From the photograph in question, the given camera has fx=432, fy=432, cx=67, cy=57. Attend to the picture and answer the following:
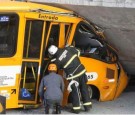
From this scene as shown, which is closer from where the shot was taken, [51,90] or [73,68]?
[51,90]

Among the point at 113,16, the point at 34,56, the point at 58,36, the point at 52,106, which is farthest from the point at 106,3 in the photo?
the point at 52,106

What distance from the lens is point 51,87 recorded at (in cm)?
862

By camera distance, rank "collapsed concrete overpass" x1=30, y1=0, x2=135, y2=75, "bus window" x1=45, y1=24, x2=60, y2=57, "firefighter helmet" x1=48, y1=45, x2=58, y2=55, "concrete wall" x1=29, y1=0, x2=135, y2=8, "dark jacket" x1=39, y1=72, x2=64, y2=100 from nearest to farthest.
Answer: "concrete wall" x1=29, y1=0, x2=135, y2=8 → "collapsed concrete overpass" x1=30, y1=0, x2=135, y2=75 → "dark jacket" x1=39, y1=72, x2=64, y2=100 → "firefighter helmet" x1=48, y1=45, x2=58, y2=55 → "bus window" x1=45, y1=24, x2=60, y2=57

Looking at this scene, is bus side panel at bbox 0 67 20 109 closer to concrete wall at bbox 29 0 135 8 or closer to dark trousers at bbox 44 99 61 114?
dark trousers at bbox 44 99 61 114

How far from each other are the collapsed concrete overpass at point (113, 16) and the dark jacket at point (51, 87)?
1507 millimetres

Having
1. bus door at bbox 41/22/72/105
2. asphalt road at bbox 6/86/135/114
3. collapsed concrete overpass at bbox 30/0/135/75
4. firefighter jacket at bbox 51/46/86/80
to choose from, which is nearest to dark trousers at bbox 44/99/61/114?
asphalt road at bbox 6/86/135/114

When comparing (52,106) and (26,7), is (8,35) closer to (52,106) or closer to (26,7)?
(26,7)

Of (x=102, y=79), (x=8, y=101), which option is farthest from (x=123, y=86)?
(x=8, y=101)

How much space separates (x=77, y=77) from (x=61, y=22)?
1.20 m

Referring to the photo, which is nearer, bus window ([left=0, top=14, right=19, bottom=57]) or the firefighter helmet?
bus window ([left=0, top=14, right=19, bottom=57])

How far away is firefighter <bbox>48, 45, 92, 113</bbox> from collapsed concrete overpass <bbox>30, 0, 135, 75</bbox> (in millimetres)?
842

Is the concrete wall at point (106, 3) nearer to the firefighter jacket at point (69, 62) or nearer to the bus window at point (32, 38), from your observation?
the bus window at point (32, 38)

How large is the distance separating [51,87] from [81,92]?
2.71 feet

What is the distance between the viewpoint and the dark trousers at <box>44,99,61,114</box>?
8.59 metres
